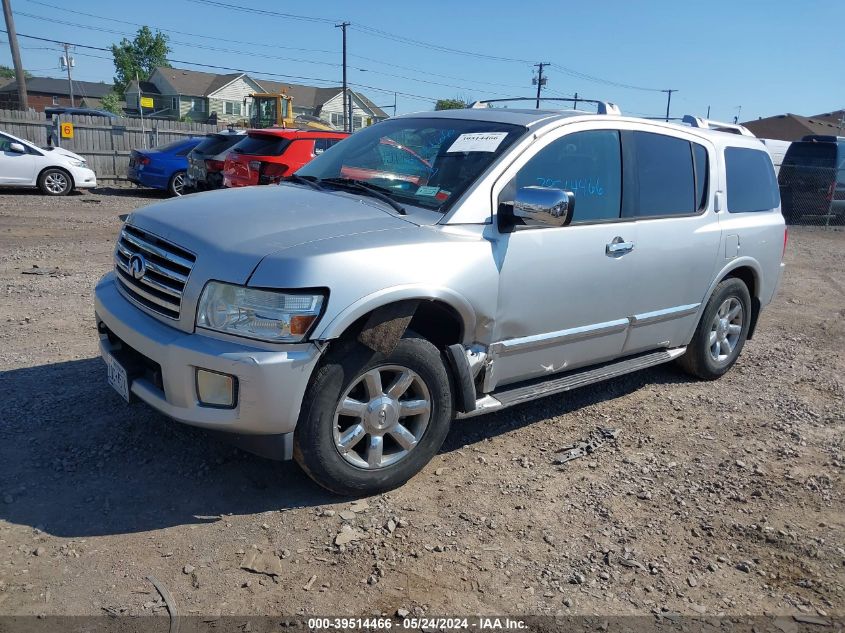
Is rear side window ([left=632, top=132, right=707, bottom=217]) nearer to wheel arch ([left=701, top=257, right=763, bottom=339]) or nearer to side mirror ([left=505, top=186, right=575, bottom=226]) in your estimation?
wheel arch ([left=701, top=257, right=763, bottom=339])

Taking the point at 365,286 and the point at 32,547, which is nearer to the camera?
the point at 32,547

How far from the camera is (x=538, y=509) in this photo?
143 inches

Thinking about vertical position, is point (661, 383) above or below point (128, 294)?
below

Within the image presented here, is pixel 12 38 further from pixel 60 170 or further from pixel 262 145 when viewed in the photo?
pixel 262 145

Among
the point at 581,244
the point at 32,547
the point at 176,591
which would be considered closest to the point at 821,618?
the point at 581,244

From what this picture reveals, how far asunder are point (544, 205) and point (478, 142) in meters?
0.69

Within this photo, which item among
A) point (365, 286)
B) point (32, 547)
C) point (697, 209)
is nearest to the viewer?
point (32, 547)

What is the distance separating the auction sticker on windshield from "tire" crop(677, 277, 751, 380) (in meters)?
2.34

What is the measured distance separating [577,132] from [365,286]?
1.86m

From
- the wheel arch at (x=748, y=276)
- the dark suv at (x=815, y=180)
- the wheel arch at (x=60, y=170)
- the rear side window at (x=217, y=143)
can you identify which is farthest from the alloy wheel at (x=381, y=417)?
the dark suv at (x=815, y=180)

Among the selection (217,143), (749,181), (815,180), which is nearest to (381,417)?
(749,181)

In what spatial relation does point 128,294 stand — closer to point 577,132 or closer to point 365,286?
point 365,286

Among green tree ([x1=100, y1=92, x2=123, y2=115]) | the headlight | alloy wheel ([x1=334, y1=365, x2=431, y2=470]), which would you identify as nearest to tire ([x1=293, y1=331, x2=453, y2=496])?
alloy wheel ([x1=334, y1=365, x2=431, y2=470])

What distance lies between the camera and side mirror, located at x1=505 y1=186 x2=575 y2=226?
3607 millimetres
